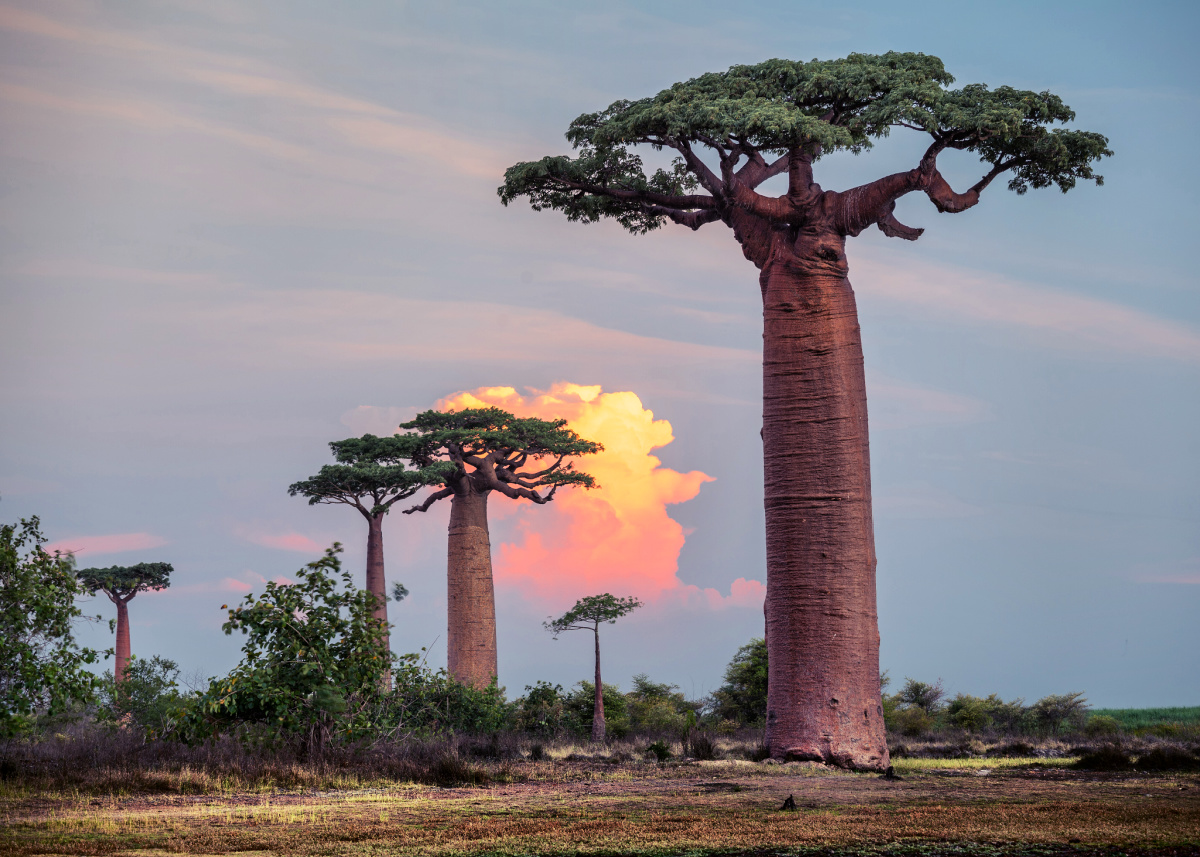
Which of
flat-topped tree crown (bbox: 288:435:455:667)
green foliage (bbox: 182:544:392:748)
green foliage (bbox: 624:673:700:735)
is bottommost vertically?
green foliage (bbox: 624:673:700:735)

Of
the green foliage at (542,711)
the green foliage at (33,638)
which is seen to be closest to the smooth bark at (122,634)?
the green foliage at (542,711)

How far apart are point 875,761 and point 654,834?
19.0 feet

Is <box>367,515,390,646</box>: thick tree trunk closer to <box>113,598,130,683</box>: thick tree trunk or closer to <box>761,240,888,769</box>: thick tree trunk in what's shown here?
<box>113,598,130,683</box>: thick tree trunk

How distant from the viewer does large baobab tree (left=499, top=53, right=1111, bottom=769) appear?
1060 cm

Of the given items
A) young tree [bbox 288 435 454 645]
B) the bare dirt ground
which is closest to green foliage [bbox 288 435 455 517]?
young tree [bbox 288 435 454 645]

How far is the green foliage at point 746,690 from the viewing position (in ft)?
62.6

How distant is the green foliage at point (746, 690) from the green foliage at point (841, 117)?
9434 millimetres

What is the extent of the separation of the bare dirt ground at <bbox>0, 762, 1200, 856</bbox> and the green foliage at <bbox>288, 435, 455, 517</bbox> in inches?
586

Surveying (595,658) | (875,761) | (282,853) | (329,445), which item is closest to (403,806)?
(282,853)

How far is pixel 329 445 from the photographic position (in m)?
24.4

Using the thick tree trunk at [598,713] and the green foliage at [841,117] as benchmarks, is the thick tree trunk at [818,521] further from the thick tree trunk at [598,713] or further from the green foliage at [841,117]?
the thick tree trunk at [598,713]

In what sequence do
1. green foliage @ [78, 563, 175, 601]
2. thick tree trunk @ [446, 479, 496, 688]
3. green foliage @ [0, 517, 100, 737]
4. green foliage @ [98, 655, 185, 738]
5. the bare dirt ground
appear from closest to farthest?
the bare dirt ground, green foliage @ [0, 517, 100, 737], green foliage @ [98, 655, 185, 738], thick tree trunk @ [446, 479, 496, 688], green foliage @ [78, 563, 175, 601]

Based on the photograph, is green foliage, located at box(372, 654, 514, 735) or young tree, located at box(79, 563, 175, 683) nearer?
green foliage, located at box(372, 654, 514, 735)

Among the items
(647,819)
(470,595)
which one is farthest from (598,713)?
(647,819)
